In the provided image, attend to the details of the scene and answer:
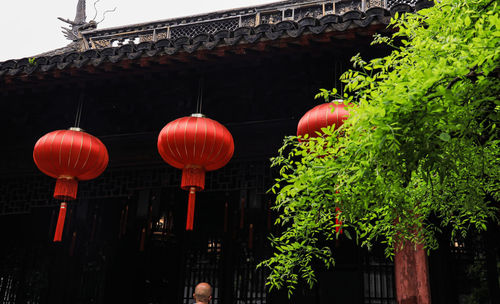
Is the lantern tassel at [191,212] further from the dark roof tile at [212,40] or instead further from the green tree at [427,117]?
the green tree at [427,117]

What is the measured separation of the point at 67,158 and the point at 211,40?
1765mm

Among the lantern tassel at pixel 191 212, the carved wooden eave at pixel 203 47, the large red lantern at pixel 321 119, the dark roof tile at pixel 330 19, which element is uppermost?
the dark roof tile at pixel 330 19

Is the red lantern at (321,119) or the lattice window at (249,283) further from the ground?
the red lantern at (321,119)

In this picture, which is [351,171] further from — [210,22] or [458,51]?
[210,22]

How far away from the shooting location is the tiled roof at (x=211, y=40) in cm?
406

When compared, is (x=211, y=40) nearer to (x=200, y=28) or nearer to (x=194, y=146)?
(x=194, y=146)

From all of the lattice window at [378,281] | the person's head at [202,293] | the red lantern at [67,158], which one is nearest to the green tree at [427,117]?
the person's head at [202,293]

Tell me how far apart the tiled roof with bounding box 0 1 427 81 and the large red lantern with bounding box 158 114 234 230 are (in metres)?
0.71

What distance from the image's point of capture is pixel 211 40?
4379 millimetres

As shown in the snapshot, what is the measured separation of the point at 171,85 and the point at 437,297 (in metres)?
3.50

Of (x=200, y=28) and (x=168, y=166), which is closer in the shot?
(x=168, y=166)

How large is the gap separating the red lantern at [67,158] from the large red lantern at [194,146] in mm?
805

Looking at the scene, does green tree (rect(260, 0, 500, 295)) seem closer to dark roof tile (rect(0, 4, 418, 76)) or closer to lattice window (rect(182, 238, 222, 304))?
dark roof tile (rect(0, 4, 418, 76))

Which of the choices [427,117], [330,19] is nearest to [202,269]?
[330,19]
